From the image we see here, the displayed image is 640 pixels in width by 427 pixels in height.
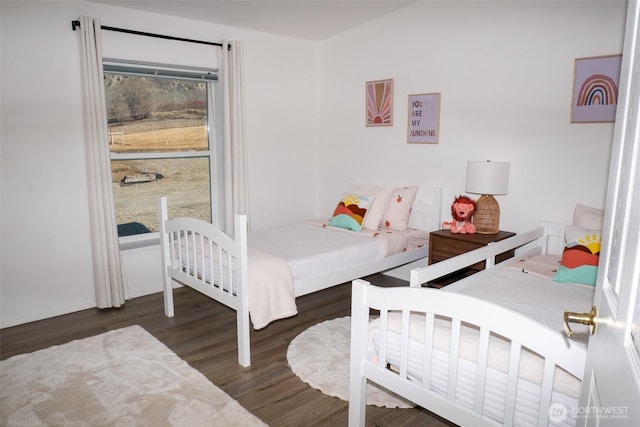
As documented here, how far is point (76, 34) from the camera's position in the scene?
10.9 ft

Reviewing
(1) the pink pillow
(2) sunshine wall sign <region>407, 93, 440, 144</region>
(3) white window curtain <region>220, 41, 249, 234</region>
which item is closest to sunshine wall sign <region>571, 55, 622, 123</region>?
(2) sunshine wall sign <region>407, 93, 440, 144</region>

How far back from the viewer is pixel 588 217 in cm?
285

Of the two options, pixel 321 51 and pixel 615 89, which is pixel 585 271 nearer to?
pixel 615 89

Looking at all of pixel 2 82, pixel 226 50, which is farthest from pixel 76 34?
pixel 226 50

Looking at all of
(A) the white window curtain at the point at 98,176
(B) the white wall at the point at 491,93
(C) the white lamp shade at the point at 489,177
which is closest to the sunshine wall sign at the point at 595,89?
(B) the white wall at the point at 491,93

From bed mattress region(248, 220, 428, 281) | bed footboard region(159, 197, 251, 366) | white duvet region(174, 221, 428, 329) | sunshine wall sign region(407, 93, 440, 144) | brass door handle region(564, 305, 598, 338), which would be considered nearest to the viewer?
brass door handle region(564, 305, 598, 338)

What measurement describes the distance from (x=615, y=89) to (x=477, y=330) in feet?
6.62

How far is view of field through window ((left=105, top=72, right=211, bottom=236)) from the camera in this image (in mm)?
3900

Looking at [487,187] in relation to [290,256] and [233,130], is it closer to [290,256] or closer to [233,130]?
[290,256]

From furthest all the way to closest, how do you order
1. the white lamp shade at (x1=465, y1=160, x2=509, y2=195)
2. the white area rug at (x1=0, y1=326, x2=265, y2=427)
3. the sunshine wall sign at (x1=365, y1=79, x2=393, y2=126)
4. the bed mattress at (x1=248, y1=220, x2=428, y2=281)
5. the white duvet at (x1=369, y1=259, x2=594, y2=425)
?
the sunshine wall sign at (x1=365, y1=79, x2=393, y2=126)
the white lamp shade at (x1=465, y1=160, x2=509, y2=195)
the bed mattress at (x1=248, y1=220, x2=428, y2=281)
the white area rug at (x1=0, y1=326, x2=265, y2=427)
the white duvet at (x1=369, y1=259, x2=594, y2=425)

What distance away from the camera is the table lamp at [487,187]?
3.28 meters

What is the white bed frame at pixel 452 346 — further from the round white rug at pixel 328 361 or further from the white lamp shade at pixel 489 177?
the white lamp shade at pixel 489 177

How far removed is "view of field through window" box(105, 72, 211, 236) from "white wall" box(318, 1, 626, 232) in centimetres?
150

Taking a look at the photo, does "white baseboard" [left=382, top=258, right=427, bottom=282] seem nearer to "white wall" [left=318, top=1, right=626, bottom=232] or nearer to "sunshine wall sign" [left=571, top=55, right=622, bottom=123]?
"white wall" [left=318, top=1, right=626, bottom=232]
